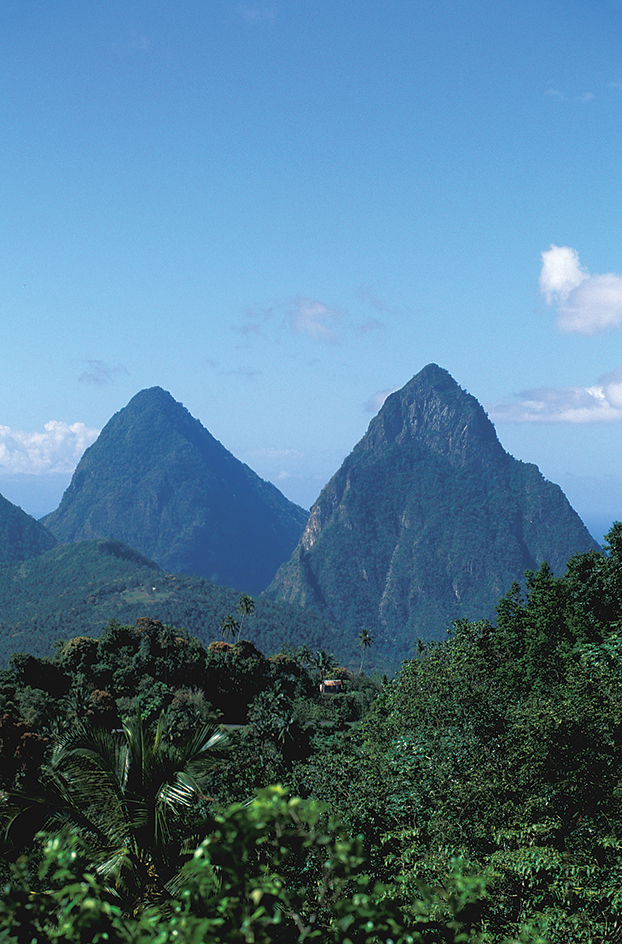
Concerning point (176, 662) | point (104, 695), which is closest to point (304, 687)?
point (176, 662)

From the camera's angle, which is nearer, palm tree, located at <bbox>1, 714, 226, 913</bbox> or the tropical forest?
the tropical forest

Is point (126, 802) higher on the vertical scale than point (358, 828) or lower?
higher

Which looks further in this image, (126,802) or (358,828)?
(358,828)

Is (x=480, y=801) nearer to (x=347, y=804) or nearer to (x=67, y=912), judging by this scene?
(x=347, y=804)

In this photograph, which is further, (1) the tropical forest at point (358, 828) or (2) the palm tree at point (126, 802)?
(2) the palm tree at point (126, 802)
